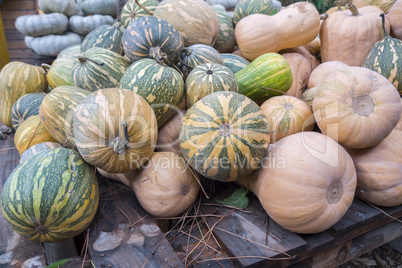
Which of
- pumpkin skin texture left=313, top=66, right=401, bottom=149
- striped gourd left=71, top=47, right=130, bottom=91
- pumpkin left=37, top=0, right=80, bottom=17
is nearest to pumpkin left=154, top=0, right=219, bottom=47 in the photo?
striped gourd left=71, top=47, right=130, bottom=91

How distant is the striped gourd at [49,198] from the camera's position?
1.15m

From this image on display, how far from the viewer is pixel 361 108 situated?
1.37m

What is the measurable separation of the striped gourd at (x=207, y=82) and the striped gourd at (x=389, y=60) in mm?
951

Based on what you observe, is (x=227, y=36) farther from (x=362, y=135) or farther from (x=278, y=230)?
(x=278, y=230)

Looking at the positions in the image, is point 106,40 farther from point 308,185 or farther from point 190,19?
point 308,185

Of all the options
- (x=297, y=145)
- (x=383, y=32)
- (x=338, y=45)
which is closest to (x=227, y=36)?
(x=338, y=45)

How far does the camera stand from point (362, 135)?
53.5 inches

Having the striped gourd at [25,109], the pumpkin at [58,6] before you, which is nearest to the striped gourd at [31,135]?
the striped gourd at [25,109]

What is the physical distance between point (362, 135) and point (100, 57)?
148cm

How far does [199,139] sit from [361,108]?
0.78 meters

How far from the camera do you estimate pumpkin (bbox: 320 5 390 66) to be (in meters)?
2.07

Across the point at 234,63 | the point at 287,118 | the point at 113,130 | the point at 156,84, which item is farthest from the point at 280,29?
the point at 113,130

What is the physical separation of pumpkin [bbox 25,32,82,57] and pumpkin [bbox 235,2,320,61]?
3339mm

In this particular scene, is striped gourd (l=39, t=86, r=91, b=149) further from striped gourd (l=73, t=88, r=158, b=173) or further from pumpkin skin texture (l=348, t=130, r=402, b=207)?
pumpkin skin texture (l=348, t=130, r=402, b=207)
